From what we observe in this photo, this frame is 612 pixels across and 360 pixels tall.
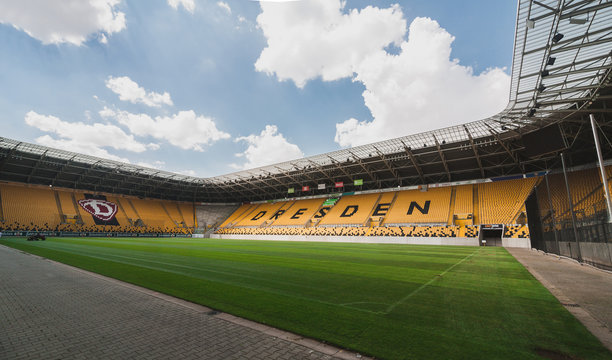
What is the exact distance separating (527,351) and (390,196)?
41.5m

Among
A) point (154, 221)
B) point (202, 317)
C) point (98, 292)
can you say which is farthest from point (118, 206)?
point (202, 317)

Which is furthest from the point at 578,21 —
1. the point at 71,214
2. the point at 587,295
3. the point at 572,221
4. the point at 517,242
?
the point at 71,214

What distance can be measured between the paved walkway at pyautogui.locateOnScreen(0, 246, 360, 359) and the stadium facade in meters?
13.6

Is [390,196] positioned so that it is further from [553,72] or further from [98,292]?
[98,292]

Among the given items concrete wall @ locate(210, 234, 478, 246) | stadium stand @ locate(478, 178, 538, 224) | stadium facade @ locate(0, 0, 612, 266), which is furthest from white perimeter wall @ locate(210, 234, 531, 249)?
stadium stand @ locate(478, 178, 538, 224)

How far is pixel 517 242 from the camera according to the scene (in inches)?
1043

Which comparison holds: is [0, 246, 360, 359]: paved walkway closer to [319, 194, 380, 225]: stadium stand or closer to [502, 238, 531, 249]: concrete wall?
[502, 238, 531, 249]: concrete wall

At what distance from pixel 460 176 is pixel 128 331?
43695mm

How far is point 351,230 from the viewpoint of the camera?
3869 cm

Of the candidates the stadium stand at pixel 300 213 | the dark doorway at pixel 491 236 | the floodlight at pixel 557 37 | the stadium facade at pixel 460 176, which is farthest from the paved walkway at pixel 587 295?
the stadium stand at pixel 300 213

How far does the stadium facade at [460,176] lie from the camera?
13.0m

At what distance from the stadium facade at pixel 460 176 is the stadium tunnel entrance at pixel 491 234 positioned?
0.11 meters

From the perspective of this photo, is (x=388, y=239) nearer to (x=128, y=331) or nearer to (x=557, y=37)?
(x=557, y=37)

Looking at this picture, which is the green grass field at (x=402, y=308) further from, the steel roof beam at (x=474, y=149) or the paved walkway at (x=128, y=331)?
the steel roof beam at (x=474, y=149)
